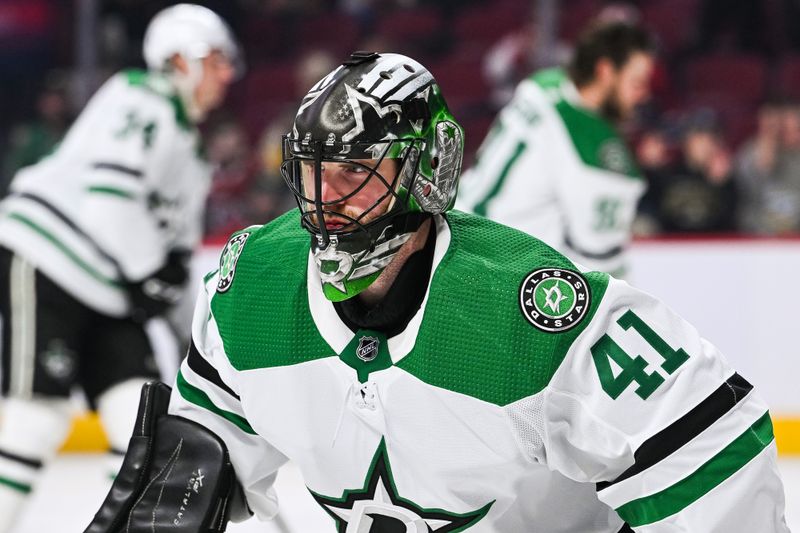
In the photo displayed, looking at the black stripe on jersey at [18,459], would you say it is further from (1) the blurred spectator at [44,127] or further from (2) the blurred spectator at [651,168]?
(2) the blurred spectator at [651,168]

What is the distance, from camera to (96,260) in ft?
10.5

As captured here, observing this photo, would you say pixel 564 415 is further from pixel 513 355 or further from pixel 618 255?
pixel 618 255

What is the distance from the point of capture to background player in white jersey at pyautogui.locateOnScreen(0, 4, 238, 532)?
304 cm

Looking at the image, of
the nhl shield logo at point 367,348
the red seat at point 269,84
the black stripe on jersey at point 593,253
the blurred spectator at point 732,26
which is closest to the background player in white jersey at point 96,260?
the black stripe on jersey at point 593,253

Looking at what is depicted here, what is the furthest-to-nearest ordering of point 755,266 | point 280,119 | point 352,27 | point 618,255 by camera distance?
1. point 352,27
2. point 280,119
3. point 755,266
4. point 618,255

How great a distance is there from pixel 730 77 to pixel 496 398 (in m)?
4.14

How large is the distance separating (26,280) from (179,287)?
16.8 inches

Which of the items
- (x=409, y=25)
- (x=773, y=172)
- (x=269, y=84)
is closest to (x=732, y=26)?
(x=773, y=172)

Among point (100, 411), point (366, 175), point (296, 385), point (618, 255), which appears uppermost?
point (366, 175)

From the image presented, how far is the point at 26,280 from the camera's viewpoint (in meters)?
3.12

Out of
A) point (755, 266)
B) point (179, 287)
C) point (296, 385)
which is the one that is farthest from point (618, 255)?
point (296, 385)

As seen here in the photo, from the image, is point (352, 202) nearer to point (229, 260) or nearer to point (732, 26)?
point (229, 260)

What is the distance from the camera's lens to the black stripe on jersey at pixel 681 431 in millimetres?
1401

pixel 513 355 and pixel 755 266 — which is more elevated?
pixel 513 355
